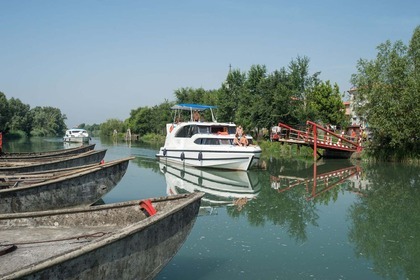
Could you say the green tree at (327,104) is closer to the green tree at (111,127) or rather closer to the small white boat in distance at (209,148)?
the small white boat in distance at (209,148)

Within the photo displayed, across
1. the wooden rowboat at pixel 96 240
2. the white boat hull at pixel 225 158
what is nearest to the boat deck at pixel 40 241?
the wooden rowboat at pixel 96 240

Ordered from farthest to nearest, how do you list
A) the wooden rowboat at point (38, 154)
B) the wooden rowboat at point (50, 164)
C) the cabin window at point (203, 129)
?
the cabin window at point (203, 129) → the wooden rowboat at point (38, 154) → the wooden rowboat at point (50, 164)

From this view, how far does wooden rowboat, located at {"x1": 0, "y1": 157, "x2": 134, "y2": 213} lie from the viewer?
384 inches

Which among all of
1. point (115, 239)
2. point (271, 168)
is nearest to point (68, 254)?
point (115, 239)

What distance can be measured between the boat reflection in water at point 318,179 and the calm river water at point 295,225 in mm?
52

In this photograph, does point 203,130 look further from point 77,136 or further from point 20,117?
point 20,117

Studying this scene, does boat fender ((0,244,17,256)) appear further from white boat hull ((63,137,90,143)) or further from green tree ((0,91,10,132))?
green tree ((0,91,10,132))

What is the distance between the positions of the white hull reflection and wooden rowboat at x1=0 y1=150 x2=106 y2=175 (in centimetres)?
368

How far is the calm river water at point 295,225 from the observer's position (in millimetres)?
8211

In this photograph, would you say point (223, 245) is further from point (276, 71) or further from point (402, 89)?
point (276, 71)

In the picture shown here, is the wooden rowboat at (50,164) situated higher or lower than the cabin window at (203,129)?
lower

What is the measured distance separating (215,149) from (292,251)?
48.5 ft

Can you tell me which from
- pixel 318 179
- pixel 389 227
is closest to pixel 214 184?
pixel 318 179

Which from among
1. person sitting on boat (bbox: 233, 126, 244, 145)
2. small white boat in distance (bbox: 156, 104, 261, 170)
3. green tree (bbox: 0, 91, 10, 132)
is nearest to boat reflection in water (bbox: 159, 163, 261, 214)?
small white boat in distance (bbox: 156, 104, 261, 170)
